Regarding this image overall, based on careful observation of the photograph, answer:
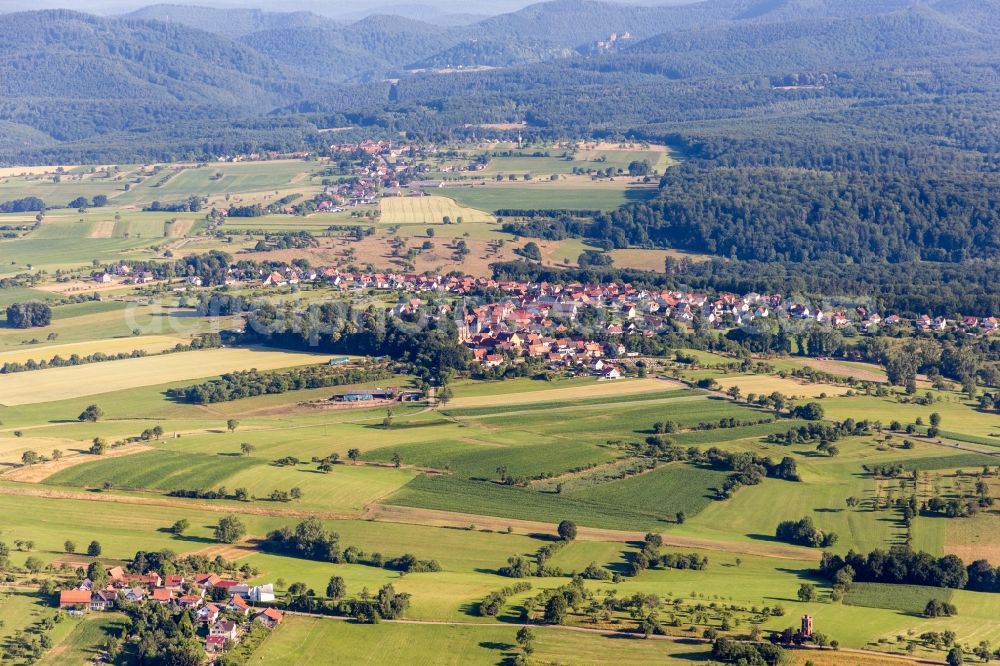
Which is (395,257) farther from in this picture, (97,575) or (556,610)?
(556,610)

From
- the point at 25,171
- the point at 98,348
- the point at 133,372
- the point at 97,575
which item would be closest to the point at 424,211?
the point at 98,348

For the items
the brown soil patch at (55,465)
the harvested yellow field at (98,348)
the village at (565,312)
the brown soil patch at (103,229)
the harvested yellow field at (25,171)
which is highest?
the harvested yellow field at (25,171)

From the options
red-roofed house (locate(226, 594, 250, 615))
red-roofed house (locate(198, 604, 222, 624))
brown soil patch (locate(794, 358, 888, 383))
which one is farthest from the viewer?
brown soil patch (locate(794, 358, 888, 383))

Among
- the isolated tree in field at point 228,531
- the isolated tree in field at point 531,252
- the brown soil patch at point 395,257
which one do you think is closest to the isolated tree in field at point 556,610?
the isolated tree in field at point 228,531

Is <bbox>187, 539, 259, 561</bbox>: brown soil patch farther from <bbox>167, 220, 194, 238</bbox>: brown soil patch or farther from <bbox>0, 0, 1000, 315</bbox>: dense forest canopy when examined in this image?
<bbox>167, 220, 194, 238</bbox>: brown soil patch

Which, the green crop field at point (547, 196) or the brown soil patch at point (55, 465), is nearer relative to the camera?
the brown soil patch at point (55, 465)

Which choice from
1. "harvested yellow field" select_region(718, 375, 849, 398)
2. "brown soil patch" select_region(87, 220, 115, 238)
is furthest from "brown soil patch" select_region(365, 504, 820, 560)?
"brown soil patch" select_region(87, 220, 115, 238)

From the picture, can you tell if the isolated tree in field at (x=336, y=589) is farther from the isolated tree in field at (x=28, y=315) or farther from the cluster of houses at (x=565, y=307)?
the isolated tree in field at (x=28, y=315)

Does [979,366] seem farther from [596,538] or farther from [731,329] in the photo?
[596,538]
